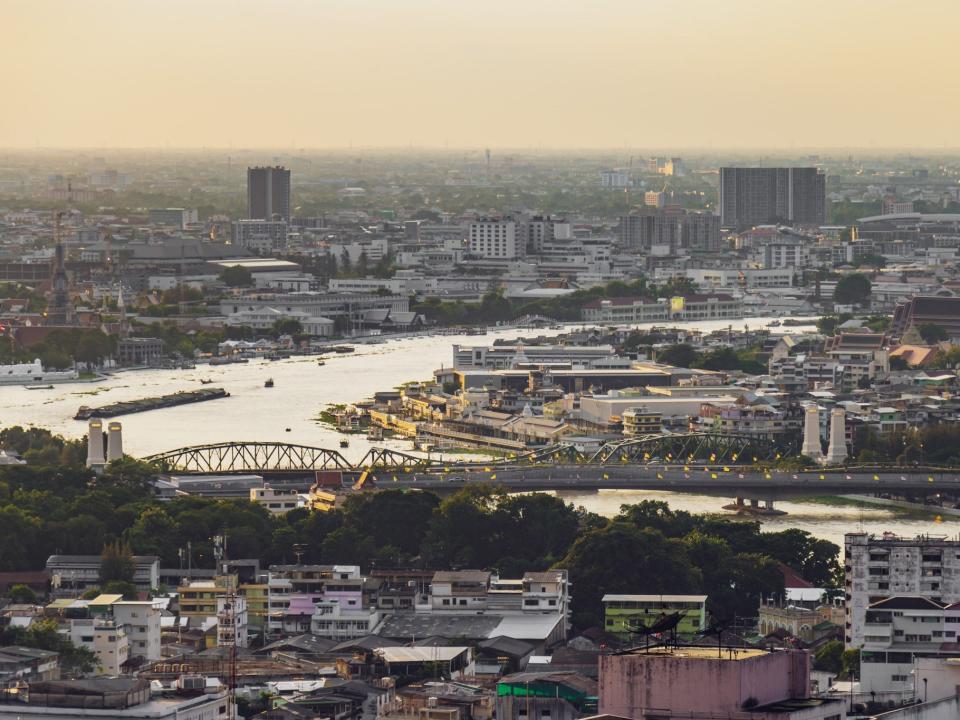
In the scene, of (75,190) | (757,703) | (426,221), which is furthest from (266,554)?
(75,190)

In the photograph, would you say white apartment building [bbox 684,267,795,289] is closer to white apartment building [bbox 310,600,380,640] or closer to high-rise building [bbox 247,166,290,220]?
high-rise building [bbox 247,166,290,220]

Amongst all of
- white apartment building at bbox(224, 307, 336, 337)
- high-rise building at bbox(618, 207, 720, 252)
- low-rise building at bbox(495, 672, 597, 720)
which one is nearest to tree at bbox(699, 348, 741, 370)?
white apartment building at bbox(224, 307, 336, 337)

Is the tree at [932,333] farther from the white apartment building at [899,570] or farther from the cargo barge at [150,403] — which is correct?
the white apartment building at [899,570]

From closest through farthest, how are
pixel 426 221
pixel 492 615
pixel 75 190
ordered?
pixel 492 615 → pixel 426 221 → pixel 75 190

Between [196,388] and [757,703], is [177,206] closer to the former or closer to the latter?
[196,388]

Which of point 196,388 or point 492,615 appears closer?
point 492,615

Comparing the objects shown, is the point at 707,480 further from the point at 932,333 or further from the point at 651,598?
the point at 932,333
